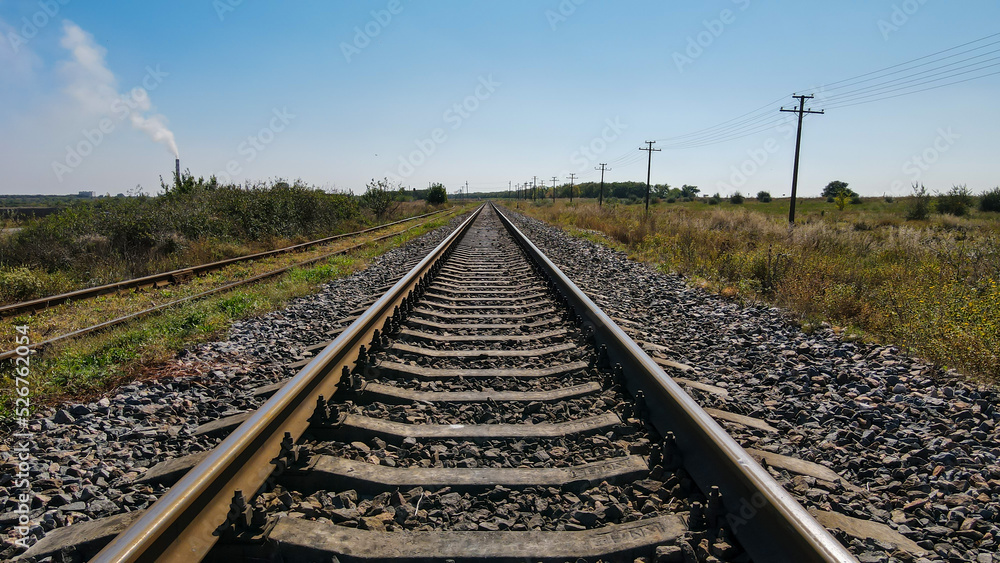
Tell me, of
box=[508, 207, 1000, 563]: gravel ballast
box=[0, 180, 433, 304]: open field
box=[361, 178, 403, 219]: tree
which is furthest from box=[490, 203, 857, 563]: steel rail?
box=[361, 178, 403, 219]: tree

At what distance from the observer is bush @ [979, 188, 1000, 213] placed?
38.0 meters

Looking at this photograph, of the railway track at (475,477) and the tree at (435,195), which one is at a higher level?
the tree at (435,195)

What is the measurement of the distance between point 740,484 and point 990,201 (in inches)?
2057

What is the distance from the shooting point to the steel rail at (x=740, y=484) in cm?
155

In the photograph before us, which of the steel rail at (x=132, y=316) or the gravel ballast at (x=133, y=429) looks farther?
the steel rail at (x=132, y=316)

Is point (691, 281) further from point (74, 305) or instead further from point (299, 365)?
point (74, 305)

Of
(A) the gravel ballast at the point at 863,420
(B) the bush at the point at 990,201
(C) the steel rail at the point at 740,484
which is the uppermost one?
(B) the bush at the point at 990,201

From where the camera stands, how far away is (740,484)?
6.24 ft

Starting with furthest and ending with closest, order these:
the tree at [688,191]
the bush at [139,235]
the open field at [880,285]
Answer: the tree at [688,191], the bush at [139,235], the open field at [880,285]

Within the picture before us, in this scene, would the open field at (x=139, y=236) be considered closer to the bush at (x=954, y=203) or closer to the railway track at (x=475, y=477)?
the railway track at (x=475, y=477)

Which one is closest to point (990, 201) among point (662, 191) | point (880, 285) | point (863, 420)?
point (880, 285)

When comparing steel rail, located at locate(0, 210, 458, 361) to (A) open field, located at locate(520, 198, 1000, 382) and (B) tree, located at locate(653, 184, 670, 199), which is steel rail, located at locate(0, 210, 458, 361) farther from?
(B) tree, located at locate(653, 184, 670, 199)

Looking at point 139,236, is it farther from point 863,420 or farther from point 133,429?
point 863,420

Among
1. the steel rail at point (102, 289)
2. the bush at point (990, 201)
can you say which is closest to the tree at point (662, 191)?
the bush at point (990, 201)
